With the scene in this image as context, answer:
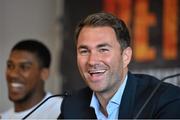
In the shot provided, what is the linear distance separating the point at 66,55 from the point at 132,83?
53.1 inches

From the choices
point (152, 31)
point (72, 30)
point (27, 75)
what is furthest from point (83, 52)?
point (72, 30)

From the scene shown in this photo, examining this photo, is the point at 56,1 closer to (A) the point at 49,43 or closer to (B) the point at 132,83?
(A) the point at 49,43

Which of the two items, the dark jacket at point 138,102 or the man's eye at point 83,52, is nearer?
the dark jacket at point 138,102

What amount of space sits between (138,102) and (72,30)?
1.40 meters

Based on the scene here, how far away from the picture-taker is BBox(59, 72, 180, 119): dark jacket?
4.41 ft

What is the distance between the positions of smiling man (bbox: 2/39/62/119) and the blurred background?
1.73 feet

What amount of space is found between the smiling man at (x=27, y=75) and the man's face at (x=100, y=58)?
0.74 meters

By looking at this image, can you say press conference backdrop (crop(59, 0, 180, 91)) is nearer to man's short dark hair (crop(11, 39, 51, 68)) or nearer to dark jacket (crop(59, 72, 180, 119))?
man's short dark hair (crop(11, 39, 51, 68))

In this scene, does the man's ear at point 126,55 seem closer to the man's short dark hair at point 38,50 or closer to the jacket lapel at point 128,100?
the jacket lapel at point 128,100

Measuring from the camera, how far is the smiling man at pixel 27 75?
7.11 feet

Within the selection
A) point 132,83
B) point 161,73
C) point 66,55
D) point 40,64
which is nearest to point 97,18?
point 132,83

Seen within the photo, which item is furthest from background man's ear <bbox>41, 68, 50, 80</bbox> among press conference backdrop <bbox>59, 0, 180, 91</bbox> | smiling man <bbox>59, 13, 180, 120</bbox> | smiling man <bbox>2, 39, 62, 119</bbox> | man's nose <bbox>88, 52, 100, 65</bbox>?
man's nose <bbox>88, 52, 100, 65</bbox>

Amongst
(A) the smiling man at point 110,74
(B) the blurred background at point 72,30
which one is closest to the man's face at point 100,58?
(A) the smiling man at point 110,74

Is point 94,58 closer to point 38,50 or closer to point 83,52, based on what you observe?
point 83,52
